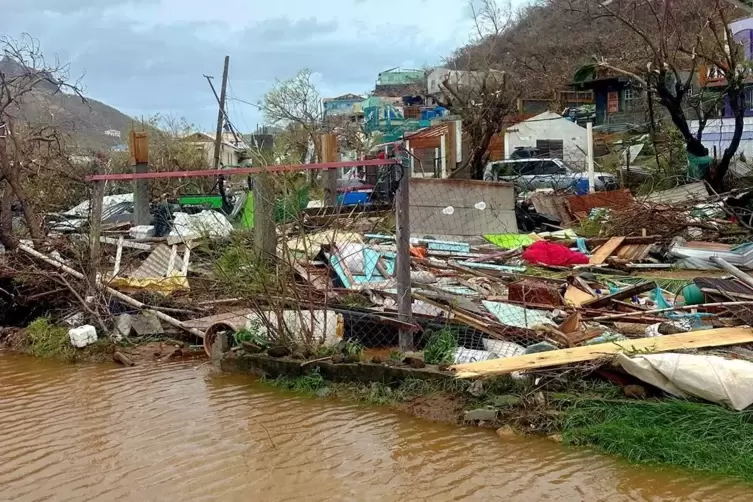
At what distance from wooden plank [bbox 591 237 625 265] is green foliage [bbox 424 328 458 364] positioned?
19.3 feet

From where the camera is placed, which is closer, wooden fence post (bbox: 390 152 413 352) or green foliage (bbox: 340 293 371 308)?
wooden fence post (bbox: 390 152 413 352)

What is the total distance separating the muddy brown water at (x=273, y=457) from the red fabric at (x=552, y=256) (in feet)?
21.1

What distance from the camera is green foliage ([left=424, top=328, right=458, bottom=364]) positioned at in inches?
261

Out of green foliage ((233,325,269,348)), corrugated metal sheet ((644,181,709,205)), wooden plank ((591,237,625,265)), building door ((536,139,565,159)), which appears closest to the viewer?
green foliage ((233,325,269,348))

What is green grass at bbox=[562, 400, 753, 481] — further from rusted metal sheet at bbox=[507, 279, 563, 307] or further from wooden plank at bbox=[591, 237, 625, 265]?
wooden plank at bbox=[591, 237, 625, 265]

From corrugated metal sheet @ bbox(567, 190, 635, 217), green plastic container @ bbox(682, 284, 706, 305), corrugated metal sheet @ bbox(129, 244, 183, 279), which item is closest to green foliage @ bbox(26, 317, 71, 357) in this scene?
corrugated metal sheet @ bbox(129, 244, 183, 279)

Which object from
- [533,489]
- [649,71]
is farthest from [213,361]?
[649,71]

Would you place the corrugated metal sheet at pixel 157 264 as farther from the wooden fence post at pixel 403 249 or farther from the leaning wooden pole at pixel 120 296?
the wooden fence post at pixel 403 249

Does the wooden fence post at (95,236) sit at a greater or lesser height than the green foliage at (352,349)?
greater

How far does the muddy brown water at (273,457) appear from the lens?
4652mm

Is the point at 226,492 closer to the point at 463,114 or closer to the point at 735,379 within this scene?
the point at 735,379

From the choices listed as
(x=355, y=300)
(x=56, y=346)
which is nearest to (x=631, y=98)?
(x=355, y=300)

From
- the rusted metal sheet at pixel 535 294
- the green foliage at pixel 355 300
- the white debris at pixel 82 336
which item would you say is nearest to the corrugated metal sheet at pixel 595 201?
the rusted metal sheet at pixel 535 294

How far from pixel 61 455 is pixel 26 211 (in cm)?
671
